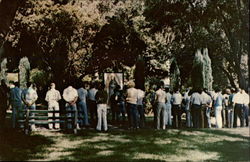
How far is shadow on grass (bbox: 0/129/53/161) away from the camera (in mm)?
8562


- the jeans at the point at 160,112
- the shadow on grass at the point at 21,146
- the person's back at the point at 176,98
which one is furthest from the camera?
the person's back at the point at 176,98

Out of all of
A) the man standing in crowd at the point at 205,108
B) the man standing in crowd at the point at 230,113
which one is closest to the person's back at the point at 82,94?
the man standing in crowd at the point at 205,108

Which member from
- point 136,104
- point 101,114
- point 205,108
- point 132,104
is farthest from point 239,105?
point 101,114

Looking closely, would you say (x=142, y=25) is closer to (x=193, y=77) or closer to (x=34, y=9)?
(x=193, y=77)

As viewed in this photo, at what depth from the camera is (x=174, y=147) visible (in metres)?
10.3

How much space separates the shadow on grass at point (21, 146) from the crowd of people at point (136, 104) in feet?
4.21

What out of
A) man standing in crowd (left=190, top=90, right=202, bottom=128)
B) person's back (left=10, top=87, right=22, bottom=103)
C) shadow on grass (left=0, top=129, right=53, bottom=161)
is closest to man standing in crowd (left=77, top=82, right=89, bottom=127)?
person's back (left=10, top=87, right=22, bottom=103)

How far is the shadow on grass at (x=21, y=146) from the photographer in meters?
8.56

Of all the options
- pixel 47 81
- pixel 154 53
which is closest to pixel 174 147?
pixel 47 81

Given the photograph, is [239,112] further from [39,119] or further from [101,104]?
[39,119]

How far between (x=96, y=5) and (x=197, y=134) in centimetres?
903

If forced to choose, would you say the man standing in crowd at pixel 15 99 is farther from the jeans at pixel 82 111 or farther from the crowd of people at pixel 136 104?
the jeans at pixel 82 111

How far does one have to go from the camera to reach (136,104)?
528 inches

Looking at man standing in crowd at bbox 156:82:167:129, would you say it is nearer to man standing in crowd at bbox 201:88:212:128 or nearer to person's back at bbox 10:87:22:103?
man standing in crowd at bbox 201:88:212:128
